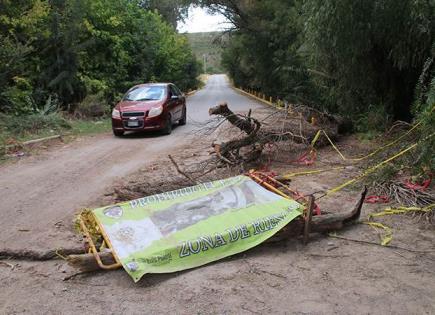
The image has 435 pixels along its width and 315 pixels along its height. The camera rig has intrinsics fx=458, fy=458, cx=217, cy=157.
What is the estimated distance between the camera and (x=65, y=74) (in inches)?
699

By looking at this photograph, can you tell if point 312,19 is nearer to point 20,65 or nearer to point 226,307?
point 226,307

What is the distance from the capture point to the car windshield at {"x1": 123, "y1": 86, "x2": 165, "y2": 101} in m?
14.5

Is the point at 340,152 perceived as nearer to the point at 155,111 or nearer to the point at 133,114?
the point at 155,111

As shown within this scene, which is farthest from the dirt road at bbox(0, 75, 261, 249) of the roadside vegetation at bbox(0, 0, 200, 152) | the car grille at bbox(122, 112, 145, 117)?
the roadside vegetation at bbox(0, 0, 200, 152)

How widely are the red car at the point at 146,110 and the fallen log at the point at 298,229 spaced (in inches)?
356

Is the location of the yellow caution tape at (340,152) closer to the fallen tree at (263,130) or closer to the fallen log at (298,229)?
the fallen tree at (263,130)

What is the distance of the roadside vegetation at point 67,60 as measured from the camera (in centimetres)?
1433

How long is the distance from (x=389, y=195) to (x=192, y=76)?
148 feet

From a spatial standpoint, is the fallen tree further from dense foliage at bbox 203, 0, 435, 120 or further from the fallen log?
the fallen log

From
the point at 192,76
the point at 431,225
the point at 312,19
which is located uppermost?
the point at 312,19

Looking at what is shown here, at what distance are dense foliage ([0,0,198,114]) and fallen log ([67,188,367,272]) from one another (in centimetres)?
1113

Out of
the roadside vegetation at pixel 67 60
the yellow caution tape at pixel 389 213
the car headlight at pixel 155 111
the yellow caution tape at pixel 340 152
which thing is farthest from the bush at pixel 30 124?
the yellow caution tape at pixel 389 213

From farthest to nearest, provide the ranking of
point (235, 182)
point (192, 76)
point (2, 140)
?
point (192, 76) < point (2, 140) < point (235, 182)

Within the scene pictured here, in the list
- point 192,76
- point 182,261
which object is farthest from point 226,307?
point 192,76
